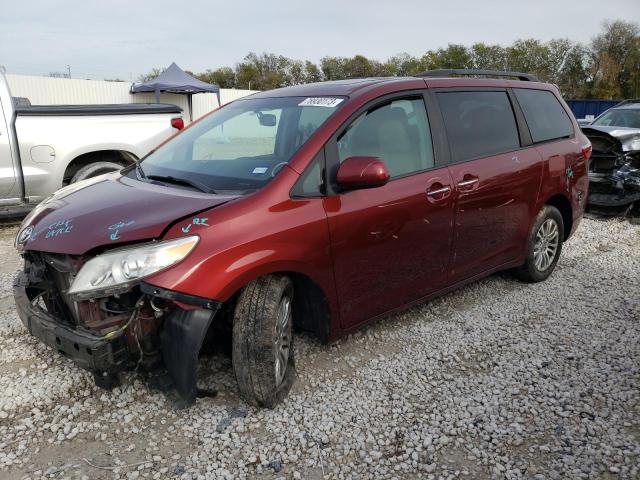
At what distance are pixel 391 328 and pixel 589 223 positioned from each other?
5062 millimetres

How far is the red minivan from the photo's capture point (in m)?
2.40

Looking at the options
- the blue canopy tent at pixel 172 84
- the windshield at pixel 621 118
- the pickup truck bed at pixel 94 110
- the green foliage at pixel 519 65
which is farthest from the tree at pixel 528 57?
the pickup truck bed at pixel 94 110

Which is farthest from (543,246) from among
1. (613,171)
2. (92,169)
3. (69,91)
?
(69,91)

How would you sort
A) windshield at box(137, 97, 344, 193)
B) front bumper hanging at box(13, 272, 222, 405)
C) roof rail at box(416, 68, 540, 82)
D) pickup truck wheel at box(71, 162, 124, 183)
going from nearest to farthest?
front bumper hanging at box(13, 272, 222, 405), windshield at box(137, 97, 344, 193), roof rail at box(416, 68, 540, 82), pickup truck wheel at box(71, 162, 124, 183)

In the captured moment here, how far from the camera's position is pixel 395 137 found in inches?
129

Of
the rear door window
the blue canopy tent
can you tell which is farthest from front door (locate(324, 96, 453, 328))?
the blue canopy tent

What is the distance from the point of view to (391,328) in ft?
12.3

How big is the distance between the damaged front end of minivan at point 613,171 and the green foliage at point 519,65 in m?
37.7

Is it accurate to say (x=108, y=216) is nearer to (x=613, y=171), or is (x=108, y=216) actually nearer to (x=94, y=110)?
(x=94, y=110)

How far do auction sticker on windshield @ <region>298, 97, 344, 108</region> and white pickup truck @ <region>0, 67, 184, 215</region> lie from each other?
3.63 m

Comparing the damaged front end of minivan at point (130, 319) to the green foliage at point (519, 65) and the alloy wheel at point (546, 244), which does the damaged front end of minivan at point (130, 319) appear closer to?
the alloy wheel at point (546, 244)

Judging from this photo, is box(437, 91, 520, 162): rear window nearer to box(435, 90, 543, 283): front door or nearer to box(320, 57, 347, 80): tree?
box(435, 90, 543, 283): front door

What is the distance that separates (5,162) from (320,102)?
4627 millimetres

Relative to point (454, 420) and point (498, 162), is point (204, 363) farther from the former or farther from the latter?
point (498, 162)
